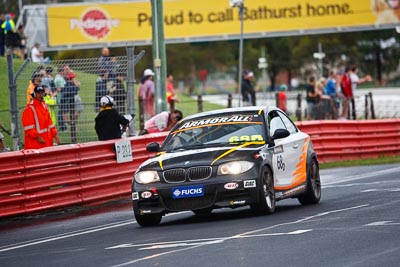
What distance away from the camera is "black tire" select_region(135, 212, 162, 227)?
48.5 feet

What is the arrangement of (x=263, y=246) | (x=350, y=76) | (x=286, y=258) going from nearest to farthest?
(x=286, y=258) < (x=263, y=246) < (x=350, y=76)

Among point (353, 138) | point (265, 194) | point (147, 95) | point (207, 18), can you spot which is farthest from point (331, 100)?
point (265, 194)

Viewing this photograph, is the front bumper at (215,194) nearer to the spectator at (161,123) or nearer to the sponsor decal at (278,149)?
the sponsor decal at (278,149)

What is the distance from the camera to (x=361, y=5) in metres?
48.0

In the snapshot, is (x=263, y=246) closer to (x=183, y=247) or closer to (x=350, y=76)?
(x=183, y=247)

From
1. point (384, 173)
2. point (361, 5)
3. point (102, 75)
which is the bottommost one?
point (384, 173)

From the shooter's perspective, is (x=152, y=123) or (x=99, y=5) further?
(x=99, y=5)

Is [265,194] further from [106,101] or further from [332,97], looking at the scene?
[332,97]

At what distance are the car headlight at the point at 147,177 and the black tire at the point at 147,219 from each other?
422 millimetres

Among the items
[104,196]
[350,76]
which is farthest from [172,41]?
[104,196]

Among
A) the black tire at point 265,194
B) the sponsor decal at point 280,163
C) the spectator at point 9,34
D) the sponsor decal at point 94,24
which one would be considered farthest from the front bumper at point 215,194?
the sponsor decal at point 94,24

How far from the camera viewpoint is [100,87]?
2161 centimetres

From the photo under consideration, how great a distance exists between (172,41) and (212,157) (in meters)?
34.2

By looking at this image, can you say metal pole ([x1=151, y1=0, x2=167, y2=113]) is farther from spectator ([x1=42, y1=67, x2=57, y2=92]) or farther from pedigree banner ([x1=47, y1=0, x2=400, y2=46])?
pedigree banner ([x1=47, y1=0, x2=400, y2=46])
